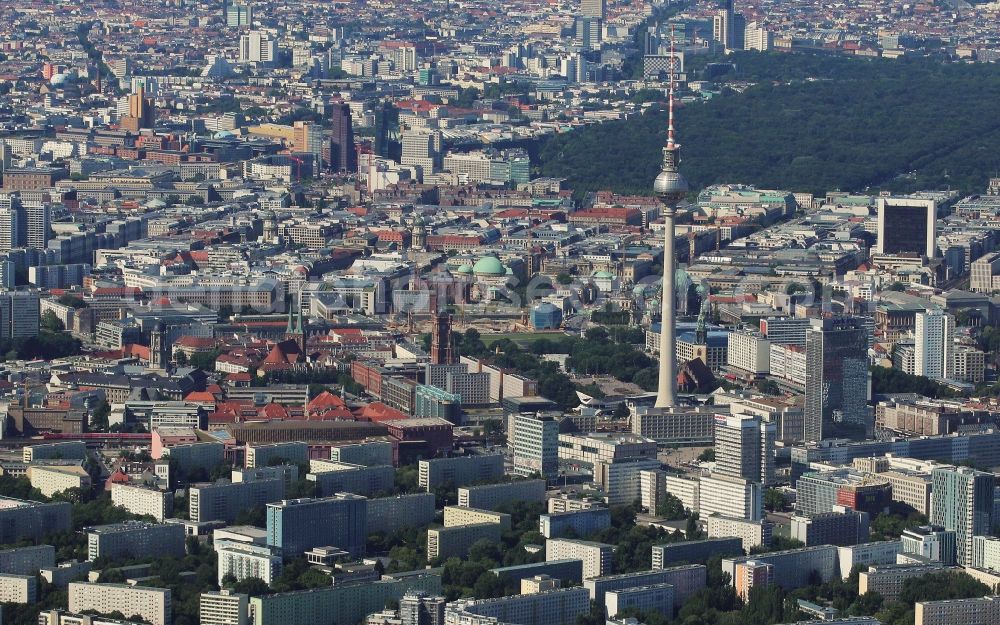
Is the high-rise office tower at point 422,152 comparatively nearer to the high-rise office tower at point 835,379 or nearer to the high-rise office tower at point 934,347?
the high-rise office tower at point 934,347

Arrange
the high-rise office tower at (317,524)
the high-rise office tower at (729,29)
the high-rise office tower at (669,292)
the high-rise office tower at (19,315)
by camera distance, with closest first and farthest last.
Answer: the high-rise office tower at (317,524), the high-rise office tower at (669,292), the high-rise office tower at (19,315), the high-rise office tower at (729,29)

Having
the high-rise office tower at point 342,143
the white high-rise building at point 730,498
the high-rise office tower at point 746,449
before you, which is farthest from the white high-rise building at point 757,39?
the white high-rise building at point 730,498

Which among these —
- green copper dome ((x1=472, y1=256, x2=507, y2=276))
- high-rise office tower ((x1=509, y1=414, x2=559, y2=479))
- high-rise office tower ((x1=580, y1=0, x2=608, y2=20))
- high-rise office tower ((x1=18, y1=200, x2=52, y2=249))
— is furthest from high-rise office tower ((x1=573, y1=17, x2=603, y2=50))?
high-rise office tower ((x1=509, y1=414, x2=559, y2=479))

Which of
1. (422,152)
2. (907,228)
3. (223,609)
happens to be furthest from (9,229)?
(223,609)

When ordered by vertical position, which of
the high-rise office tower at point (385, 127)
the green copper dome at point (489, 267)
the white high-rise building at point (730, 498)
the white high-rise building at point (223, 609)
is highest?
the high-rise office tower at point (385, 127)

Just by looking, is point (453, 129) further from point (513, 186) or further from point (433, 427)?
point (433, 427)
